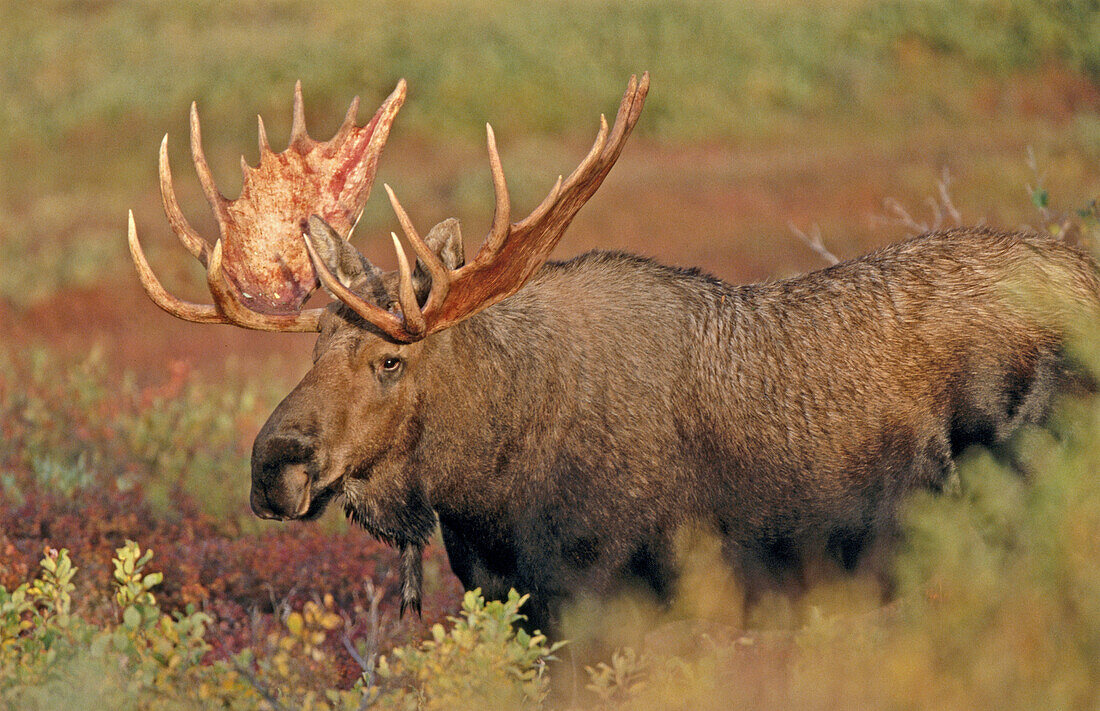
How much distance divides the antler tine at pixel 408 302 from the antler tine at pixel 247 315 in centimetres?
57

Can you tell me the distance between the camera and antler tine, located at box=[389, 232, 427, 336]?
4.46 metres

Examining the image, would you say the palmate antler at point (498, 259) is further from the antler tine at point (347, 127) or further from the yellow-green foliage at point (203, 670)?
the antler tine at point (347, 127)

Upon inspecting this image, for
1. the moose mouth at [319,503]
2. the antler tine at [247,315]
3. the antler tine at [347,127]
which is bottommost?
the moose mouth at [319,503]

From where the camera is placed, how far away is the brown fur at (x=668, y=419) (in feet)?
15.8

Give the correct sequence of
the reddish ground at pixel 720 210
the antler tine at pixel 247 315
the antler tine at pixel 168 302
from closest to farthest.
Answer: the antler tine at pixel 247 315 < the antler tine at pixel 168 302 < the reddish ground at pixel 720 210

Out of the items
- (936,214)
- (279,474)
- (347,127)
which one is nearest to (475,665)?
(279,474)

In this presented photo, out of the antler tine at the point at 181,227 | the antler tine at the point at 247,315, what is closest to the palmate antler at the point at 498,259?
the antler tine at the point at 247,315

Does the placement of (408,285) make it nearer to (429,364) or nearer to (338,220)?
(429,364)

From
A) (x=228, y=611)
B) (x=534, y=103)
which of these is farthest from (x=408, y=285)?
(x=534, y=103)

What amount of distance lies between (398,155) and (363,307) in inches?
720

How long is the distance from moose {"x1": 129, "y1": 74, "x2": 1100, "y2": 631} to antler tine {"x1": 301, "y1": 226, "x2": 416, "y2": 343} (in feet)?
0.04

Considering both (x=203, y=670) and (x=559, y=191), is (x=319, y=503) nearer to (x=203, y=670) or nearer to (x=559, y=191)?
(x=203, y=670)

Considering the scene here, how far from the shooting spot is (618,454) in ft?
16.0

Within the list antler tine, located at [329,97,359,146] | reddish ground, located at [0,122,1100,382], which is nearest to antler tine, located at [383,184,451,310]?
antler tine, located at [329,97,359,146]
